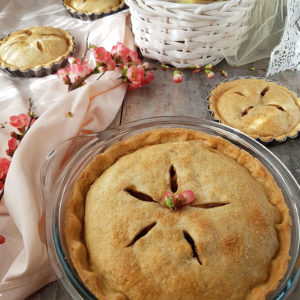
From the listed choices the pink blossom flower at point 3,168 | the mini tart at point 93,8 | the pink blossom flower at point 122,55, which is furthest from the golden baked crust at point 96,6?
the pink blossom flower at point 3,168

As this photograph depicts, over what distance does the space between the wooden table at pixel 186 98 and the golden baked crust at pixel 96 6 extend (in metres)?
1.12

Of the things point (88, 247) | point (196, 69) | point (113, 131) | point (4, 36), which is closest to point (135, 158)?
point (113, 131)

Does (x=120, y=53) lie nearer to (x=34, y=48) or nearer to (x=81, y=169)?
(x=34, y=48)

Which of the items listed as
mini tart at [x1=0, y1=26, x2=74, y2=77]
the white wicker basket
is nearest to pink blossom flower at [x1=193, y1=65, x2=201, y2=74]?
A: the white wicker basket

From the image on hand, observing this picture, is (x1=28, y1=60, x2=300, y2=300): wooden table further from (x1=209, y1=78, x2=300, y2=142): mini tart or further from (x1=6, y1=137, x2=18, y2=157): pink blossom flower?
(x1=6, y1=137, x2=18, y2=157): pink blossom flower

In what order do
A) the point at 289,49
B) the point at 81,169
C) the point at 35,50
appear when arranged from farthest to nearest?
the point at 35,50 → the point at 289,49 → the point at 81,169

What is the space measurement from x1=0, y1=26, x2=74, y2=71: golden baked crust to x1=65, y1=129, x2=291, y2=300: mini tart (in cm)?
143

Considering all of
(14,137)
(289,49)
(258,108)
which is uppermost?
(14,137)

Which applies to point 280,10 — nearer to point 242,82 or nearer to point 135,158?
point 242,82

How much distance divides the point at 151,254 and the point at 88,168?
0.54 metres

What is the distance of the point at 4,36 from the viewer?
9.85 ft

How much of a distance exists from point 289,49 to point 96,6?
6.15ft

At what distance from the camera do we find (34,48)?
2.67m

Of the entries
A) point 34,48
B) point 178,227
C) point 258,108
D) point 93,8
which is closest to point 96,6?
point 93,8
